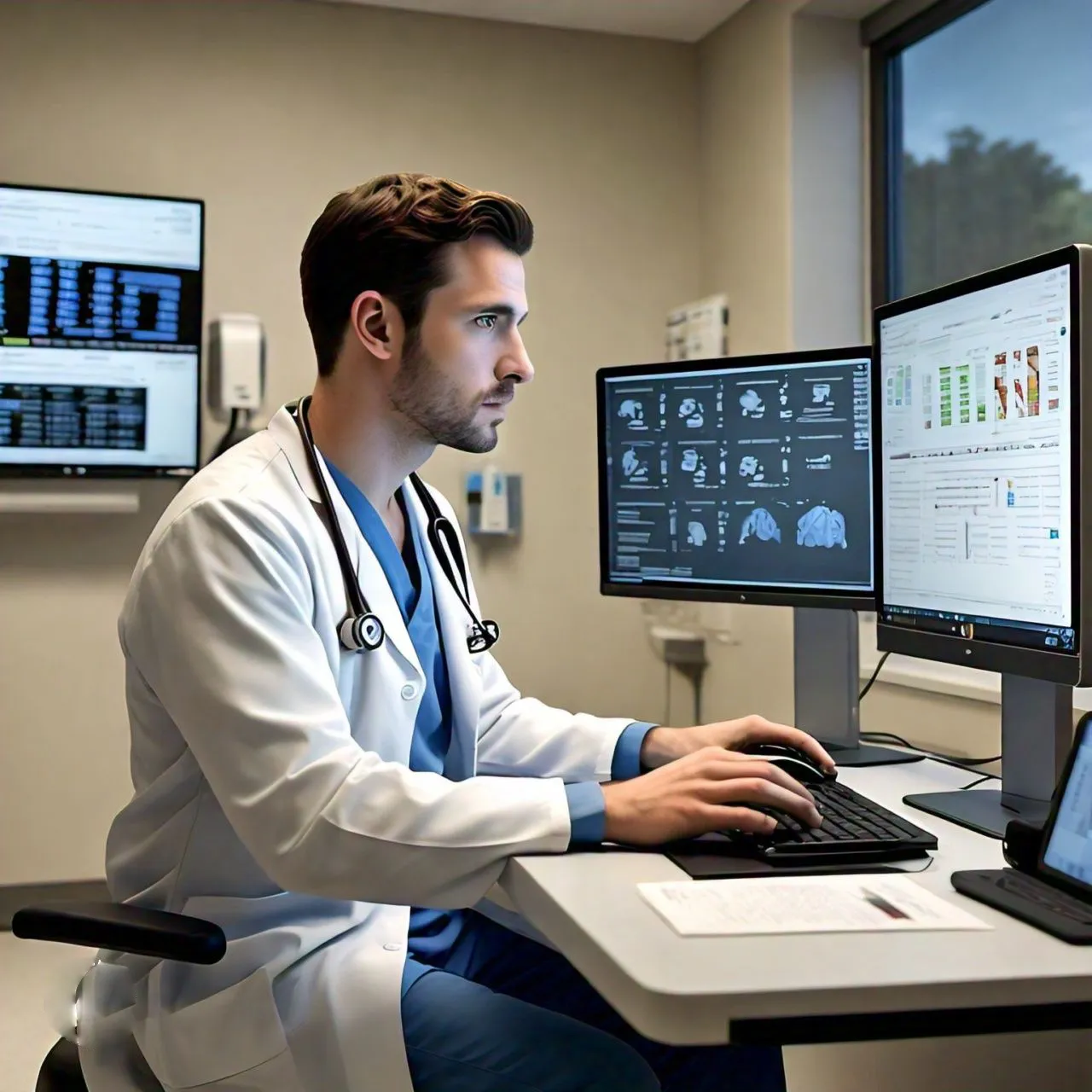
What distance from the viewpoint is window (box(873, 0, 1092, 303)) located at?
234 centimetres

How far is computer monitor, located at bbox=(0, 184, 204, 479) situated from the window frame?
5.27ft

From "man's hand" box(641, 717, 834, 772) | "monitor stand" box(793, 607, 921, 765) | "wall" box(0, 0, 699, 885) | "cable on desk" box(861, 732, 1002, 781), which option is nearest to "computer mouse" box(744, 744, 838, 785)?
"man's hand" box(641, 717, 834, 772)

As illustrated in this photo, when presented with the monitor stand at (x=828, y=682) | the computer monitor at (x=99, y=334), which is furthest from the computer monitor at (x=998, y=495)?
the computer monitor at (x=99, y=334)

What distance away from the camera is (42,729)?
2.90 metres

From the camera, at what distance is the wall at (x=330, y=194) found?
2.88 meters

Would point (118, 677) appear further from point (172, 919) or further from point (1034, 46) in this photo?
point (1034, 46)

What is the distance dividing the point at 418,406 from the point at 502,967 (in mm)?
618

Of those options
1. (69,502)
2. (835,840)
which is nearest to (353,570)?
(835,840)

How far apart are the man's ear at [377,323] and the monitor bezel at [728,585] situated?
50 centimetres

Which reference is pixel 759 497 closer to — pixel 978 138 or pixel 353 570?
pixel 353 570

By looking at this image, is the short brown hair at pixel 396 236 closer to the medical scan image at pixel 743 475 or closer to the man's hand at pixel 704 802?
the medical scan image at pixel 743 475

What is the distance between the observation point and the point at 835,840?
1038mm

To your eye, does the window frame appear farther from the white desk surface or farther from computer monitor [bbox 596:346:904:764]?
the white desk surface

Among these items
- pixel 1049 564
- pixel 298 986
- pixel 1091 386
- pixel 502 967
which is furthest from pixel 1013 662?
pixel 298 986
